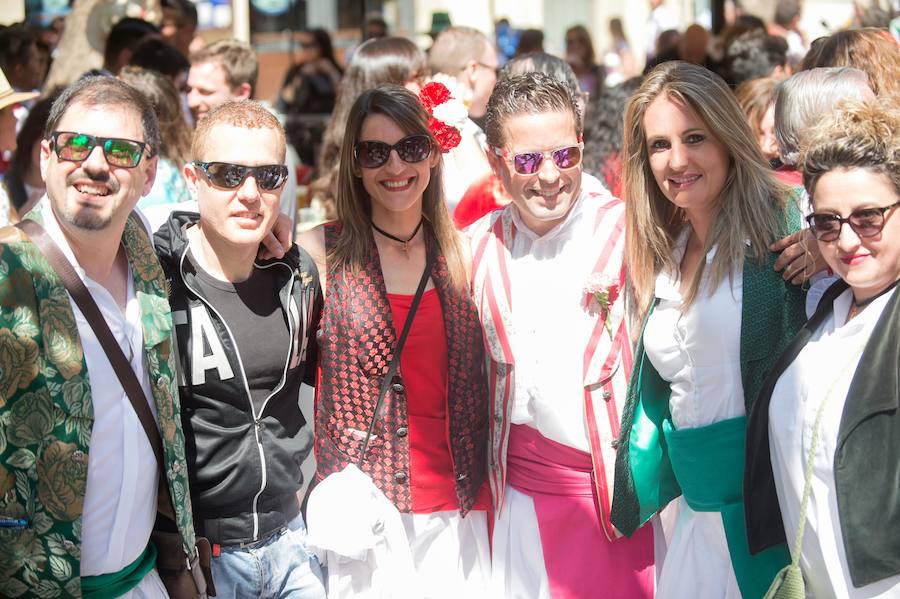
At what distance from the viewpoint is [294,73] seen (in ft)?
36.2

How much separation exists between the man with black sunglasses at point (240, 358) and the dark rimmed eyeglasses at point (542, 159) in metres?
0.83

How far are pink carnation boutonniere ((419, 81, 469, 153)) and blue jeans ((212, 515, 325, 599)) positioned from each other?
1468 mm

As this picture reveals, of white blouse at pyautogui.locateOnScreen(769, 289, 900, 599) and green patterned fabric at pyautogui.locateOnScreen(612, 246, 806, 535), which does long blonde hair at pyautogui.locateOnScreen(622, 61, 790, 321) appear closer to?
green patterned fabric at pyautogui.locateOnScreen(612, 246, 806, 535)

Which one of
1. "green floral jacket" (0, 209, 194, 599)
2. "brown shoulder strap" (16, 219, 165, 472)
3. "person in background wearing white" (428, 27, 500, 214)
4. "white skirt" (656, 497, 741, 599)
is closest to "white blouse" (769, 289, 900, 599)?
"white skirt" (656, 497, 741, 599)

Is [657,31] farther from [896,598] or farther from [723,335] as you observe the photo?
[896,598]

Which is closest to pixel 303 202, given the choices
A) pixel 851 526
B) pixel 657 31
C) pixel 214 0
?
pixel 851 526

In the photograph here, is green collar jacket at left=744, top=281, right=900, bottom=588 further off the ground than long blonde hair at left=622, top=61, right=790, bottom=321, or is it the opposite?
long blonde hair at left=622, top=61, right=790, bottom=321

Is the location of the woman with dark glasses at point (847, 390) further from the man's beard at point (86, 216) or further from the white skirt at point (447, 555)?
the man's beard at point (86, 216)

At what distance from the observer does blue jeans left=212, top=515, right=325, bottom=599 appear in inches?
126

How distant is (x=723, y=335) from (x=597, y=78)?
8.68 meters

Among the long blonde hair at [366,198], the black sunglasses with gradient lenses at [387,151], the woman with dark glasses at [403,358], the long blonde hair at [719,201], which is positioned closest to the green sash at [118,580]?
the woman with dark glasses at [403,358]

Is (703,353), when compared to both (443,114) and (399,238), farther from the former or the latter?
(443,114)

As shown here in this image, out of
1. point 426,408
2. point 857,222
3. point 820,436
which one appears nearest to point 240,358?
point 426,408

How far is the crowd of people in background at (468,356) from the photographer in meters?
2.54
